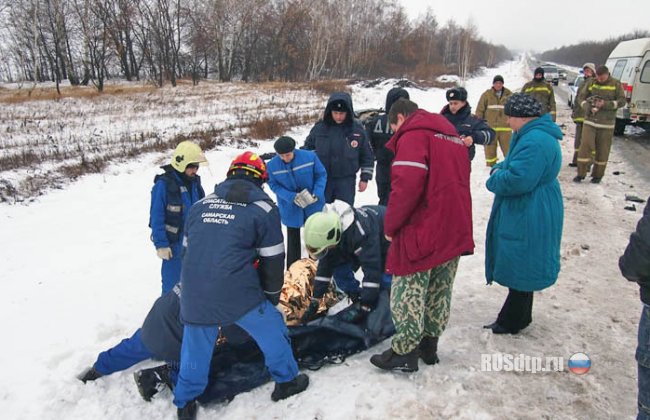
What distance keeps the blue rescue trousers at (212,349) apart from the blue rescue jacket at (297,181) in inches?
69.4

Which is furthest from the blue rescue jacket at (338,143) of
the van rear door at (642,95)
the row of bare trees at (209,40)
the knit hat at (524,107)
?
the row of bare trees at (209,40)

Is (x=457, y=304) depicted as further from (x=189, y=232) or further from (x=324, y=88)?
(x=324, y=88)

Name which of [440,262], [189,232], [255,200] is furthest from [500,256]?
[189,232]

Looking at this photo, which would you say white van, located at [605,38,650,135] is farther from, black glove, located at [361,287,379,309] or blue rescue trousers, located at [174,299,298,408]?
blue rescue trousers, located at [174,299,298,408]

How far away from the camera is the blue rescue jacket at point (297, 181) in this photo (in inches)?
169

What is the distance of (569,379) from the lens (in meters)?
2.71

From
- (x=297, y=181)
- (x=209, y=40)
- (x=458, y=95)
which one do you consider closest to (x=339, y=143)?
(x=297, y=181)

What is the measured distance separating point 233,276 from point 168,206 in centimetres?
152

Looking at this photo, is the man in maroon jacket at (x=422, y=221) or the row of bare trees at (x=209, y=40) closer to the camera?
the man in maroon jacket at (x=422, y=221)

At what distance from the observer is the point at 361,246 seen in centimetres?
312

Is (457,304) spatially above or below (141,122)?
below

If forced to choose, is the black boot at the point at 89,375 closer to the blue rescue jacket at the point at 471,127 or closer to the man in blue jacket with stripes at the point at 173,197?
the man in blue jacket with stripes at the point at 173,197

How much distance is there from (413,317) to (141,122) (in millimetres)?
14738

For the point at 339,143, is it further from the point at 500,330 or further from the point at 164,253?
the point at 500,330
